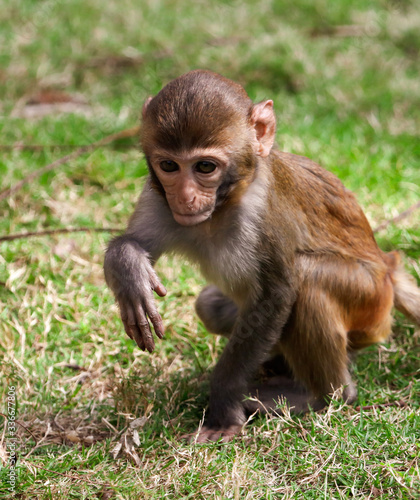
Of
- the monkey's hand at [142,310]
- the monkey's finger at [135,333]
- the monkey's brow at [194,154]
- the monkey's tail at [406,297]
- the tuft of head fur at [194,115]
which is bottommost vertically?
the monkey's tail at [406,297]

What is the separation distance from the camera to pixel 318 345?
4.62 m

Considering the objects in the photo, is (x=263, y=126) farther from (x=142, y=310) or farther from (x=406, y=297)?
(x=406, y=297)

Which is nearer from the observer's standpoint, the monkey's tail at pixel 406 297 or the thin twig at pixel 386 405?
the thin twig at pixel 386 405

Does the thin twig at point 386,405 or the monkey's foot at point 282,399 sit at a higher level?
the thin twig at point 386,405

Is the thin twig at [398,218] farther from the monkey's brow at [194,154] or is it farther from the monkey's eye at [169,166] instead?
the monkey's eye at [169,166]

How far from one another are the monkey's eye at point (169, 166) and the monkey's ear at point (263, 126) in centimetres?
59

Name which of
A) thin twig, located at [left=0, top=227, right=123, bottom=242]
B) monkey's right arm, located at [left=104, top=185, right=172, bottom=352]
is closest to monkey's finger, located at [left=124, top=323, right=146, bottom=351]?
monkey's right arm, located at [left=104, top=185, right=172, bottom=352]

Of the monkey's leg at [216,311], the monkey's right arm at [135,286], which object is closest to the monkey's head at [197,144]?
the monkey's right arm at [135,286]

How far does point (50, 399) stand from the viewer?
488cm

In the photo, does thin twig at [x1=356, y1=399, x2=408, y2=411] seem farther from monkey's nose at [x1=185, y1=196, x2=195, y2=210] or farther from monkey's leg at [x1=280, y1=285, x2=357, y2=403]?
monkey's nose at [x1=185, y1=196, x2=195, y2=210]

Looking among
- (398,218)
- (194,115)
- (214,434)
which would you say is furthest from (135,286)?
(398,218)

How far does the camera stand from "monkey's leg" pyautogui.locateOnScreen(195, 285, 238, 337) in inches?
206

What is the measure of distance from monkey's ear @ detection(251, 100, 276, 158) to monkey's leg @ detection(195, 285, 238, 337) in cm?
133

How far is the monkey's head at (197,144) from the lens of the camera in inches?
159
